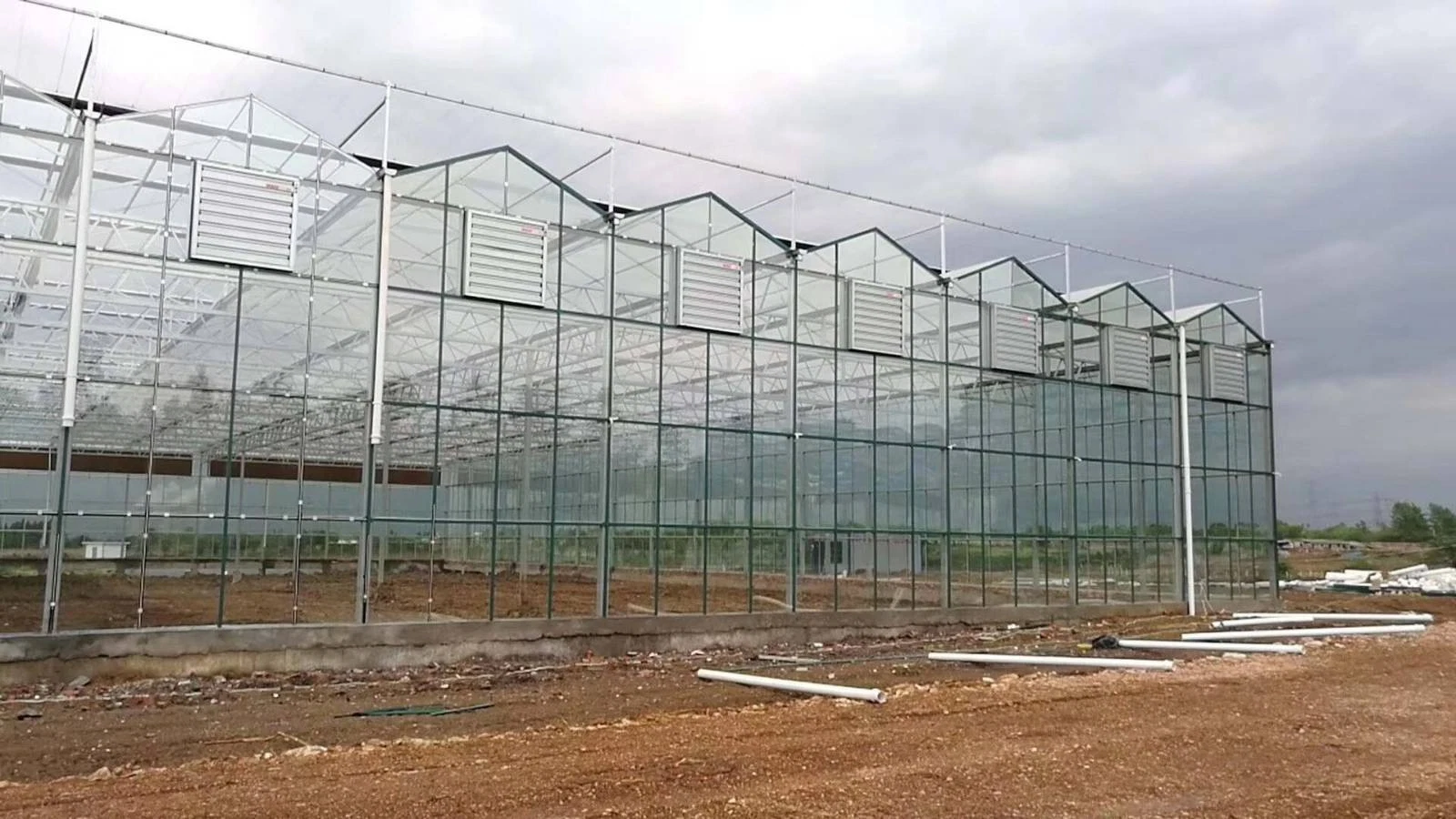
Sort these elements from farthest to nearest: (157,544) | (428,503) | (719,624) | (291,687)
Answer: (157,544) < (719,624) < (428,503) < (291,687)

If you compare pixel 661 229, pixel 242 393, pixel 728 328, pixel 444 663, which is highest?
pixel 661 229

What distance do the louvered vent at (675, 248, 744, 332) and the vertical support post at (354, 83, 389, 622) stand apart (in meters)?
4.96

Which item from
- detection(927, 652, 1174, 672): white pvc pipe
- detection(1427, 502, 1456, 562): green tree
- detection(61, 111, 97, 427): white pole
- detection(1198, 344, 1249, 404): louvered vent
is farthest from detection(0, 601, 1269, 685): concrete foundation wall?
detection(1427, 502, 1456, 562): green tree

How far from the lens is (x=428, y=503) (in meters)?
16.9

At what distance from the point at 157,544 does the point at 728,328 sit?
13.2 m

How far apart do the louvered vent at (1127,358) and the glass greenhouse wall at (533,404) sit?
0.10 m

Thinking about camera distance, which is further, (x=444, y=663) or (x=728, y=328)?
(x=728, y=328)

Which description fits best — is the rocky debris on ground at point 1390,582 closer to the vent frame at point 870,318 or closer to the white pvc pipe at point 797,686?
the vent frame at point 870,318

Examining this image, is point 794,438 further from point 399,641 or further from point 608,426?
point 399,641

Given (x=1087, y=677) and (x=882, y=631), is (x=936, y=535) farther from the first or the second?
(x=1087, y=677)

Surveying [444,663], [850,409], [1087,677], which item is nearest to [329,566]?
[444,663]

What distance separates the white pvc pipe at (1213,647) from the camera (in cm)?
1673

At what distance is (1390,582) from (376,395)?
111 feet

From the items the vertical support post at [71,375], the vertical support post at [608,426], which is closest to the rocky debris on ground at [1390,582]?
the vertical support post at [608,426]
